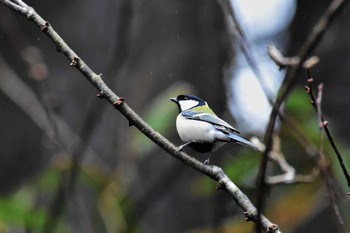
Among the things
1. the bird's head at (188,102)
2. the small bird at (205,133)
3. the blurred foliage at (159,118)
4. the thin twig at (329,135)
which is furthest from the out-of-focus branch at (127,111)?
the blurred foliage at (159,118)

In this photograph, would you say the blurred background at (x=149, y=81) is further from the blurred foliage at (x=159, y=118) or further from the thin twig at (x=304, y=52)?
the thin twig at (x=304, y=52)

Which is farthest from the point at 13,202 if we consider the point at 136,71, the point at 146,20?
the point at 146,20

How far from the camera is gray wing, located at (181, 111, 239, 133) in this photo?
1.67 m

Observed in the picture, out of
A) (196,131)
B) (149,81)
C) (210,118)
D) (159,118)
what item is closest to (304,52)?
(196,131)

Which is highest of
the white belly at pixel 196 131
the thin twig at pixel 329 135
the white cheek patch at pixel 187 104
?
the white cheek patch at pixel 187 104

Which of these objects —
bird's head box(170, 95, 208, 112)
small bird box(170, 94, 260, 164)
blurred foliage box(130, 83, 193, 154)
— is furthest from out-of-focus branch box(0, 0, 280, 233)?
blurred foliage box(130, 83, 193, 154)

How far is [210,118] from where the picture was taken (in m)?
1.77

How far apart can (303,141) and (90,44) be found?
227cm

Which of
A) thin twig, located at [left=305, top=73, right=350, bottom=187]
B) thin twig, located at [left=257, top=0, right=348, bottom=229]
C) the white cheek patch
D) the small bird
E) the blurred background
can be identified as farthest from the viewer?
the blurred background

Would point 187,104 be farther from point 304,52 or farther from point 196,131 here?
point 304,52

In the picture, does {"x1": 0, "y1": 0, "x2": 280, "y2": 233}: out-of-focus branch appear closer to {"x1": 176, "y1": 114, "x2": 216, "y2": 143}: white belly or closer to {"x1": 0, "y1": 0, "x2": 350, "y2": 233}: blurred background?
{"x1": 176, "y1": 114, "x2": 216, "y2": 143}: white belly

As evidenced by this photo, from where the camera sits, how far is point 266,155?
2.31 ft

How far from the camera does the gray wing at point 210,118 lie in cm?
167

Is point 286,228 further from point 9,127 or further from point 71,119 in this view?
point 9,127
